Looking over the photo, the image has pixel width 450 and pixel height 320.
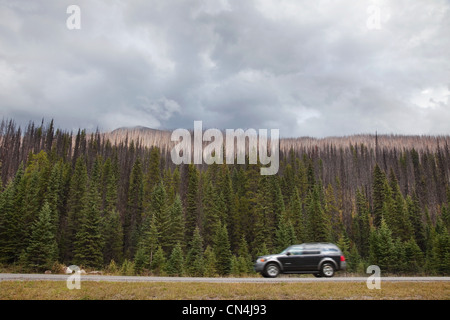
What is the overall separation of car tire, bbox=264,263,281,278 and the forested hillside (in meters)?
26.6

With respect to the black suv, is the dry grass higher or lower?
lower

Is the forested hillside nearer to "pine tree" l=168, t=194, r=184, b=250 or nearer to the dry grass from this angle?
"pine tree" l=168, t=194, r=184, b=250

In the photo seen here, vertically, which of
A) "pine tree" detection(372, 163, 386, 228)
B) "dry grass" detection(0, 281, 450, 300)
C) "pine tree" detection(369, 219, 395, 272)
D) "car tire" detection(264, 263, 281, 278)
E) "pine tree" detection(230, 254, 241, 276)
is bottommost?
"pine tree" detection(230, 254, 241, 276)

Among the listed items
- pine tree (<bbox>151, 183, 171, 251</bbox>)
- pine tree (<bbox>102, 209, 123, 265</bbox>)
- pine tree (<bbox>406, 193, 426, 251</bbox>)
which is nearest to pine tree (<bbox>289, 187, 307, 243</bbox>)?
pine tree (<bbox>151, 183, 171, 251</bbox>)

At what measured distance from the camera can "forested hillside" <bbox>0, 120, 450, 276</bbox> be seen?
51.1 meters

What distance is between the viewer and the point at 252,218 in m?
67.6

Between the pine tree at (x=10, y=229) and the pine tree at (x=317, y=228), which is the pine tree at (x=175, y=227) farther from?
the pine tree at (x=317, y=228)

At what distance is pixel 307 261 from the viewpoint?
16.2 m

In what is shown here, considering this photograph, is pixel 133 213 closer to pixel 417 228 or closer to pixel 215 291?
pixel 417 228

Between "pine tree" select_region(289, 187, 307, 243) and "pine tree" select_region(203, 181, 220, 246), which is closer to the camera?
"pine tree" select_region(289, 187, 307, 243)

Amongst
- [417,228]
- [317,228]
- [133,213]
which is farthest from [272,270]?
[133,213]

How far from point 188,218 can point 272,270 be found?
6168 cm

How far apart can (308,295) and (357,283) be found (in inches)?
190
